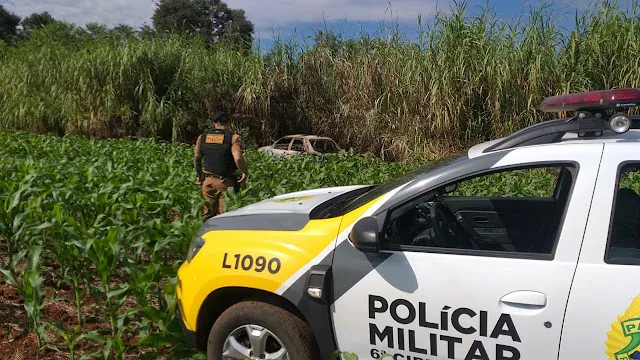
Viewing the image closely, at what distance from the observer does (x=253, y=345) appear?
299cm

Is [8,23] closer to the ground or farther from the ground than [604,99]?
farther from the ground

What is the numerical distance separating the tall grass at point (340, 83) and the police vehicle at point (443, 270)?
9294 millimetres

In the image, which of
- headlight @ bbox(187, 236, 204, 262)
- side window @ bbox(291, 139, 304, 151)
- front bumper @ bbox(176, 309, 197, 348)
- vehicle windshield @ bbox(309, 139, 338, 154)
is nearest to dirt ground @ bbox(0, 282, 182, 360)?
front bumper @ bbox(176, 309, 197, 348)

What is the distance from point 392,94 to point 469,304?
1159cm

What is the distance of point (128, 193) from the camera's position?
570 centimetres

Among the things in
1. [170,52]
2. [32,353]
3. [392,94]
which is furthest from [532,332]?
[170,52]

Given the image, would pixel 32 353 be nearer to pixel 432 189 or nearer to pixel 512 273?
pixel 432 189

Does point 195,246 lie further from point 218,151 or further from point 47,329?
point 218,151

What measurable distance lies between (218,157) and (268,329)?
417 centimetres

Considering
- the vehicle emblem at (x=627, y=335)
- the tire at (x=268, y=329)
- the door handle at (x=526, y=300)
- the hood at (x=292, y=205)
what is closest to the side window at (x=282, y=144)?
the hood at (x=292, y=205)

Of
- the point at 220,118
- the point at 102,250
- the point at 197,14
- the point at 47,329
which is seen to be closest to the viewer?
the point at 102,250

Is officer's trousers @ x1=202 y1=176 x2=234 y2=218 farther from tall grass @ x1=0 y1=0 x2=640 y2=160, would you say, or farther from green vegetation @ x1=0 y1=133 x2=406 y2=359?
tall grass @ x1=0 y1=0 x2=640 y2=160

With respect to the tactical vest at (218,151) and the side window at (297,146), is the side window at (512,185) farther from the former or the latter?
the side window at (297,146)

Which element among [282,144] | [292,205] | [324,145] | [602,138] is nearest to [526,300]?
[602,138]
